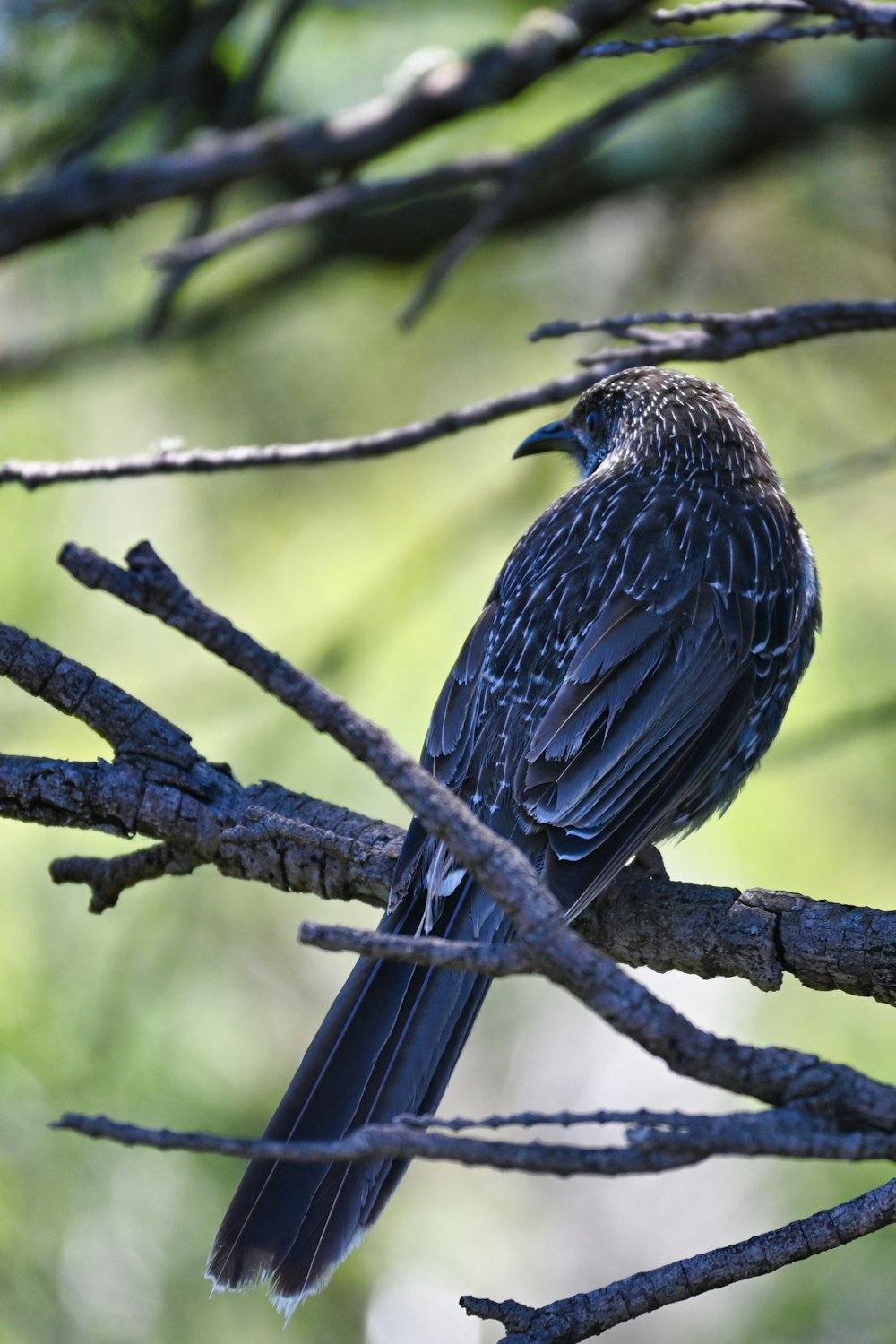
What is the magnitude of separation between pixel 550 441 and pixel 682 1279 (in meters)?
2.83

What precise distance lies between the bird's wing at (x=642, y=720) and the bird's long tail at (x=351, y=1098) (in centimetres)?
24

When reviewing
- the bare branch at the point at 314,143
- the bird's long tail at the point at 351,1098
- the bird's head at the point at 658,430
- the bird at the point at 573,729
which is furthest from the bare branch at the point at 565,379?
the bare branch at the point at 314,143

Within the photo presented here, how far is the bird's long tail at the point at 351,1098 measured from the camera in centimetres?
236

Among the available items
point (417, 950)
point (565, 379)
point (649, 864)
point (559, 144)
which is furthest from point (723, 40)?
point (417, 950)

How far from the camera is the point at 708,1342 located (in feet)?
11.7

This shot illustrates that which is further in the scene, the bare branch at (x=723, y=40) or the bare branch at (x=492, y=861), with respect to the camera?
the bare branch at (x=723, y=40)

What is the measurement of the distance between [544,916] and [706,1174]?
289cm

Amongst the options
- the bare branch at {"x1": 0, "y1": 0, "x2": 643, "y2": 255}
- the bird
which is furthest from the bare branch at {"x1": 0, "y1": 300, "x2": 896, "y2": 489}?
the bare branch at {"x1": 0, "y1": 0, "x2": 643, "y2": 255}

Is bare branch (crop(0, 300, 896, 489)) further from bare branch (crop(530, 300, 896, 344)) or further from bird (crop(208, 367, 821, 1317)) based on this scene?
bird (crop(208, 367, 821, 1317))

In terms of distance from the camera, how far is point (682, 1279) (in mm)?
1848

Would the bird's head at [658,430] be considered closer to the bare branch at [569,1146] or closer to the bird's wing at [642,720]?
the bird's wing at [642,720]

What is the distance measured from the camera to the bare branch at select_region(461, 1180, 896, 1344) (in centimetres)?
185

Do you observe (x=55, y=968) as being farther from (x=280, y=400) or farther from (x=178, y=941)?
(x=280, y=400)

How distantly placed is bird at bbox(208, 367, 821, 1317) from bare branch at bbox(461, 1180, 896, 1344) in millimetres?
552
